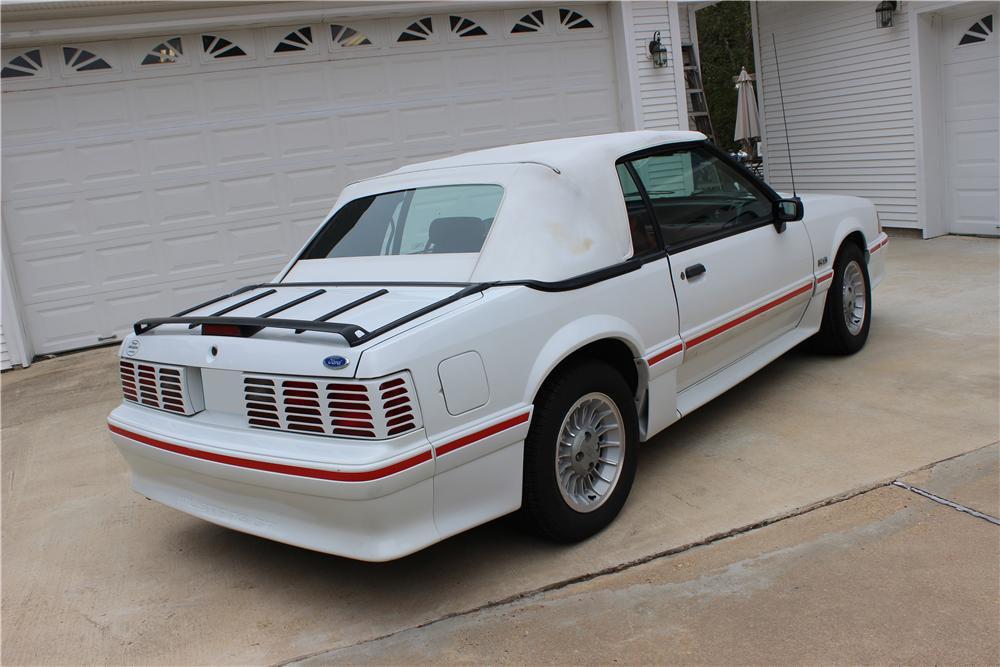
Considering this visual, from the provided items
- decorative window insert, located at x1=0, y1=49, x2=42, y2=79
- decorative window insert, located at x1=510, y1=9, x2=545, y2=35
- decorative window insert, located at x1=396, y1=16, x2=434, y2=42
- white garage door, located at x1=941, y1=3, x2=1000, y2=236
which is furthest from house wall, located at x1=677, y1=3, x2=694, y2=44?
decorative window insert, located at x1=0, y1=49, x2=42, y2=79

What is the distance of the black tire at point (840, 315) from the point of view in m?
5.32

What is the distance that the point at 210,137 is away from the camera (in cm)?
856

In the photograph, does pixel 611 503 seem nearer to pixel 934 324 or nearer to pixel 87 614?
pixel 87 614

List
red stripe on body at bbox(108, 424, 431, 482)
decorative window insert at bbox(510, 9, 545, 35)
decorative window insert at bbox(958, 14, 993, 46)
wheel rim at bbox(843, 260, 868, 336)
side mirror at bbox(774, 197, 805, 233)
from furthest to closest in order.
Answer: decorative window insert at bbox(510, 9, 545, 35)
decorative window insert at bbox(958, 14, 993, 46)
wheel rim at bbox(843, 260, 868, 336)
side mirror at bbox(774, 197, 805, 233)
red stripe on body at bbox(108, 424, 431, 482)

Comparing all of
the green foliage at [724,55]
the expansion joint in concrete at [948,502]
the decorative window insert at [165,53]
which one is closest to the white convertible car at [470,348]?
the expansion joint in concrete at [948,502]

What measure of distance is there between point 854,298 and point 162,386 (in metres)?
4.31

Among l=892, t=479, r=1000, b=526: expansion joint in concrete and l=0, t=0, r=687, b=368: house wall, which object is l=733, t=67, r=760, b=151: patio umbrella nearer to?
l=0, t=0, r=687, b=368: house wall

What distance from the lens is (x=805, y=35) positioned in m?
11.3

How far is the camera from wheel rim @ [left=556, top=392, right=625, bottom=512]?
3385mm

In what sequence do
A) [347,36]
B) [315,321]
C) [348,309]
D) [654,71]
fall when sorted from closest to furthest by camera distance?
[315,321], [348,309], [347,36], [654,71]

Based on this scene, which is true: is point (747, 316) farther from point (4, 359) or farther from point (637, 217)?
point (4, 359)

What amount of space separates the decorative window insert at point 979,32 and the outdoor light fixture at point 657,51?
10.3 feet

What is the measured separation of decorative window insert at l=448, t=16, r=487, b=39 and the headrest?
600cm

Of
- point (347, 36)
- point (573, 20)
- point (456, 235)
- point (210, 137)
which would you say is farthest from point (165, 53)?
point (456, 235)
